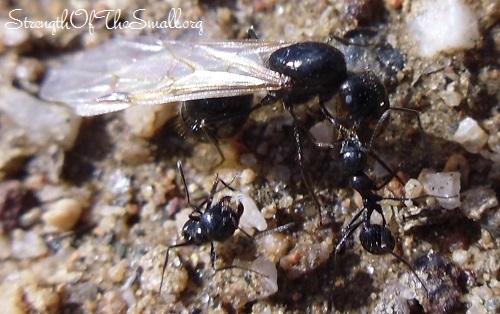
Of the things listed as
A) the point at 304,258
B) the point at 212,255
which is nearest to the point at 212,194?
the point at 212,255

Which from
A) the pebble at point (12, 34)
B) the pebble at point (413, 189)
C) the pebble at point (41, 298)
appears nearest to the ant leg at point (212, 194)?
the pebble at point (41, 298)

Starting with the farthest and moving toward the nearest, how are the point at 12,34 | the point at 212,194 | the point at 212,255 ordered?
the point at 12,34 < the point at 212,194 < the point at 212,255

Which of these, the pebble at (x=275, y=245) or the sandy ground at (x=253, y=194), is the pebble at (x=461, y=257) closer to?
the sandy ground at (x=253, y=194)

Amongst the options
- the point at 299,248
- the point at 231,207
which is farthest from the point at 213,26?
the point at 299,248

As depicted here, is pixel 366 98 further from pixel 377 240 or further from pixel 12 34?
pixel 12 34

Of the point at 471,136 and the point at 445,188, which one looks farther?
the point at 471,136

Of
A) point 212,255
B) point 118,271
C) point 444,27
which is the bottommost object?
point 118,271

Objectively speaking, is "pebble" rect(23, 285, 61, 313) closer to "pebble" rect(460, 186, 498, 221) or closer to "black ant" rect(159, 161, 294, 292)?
"black ant" rect(159, 161, 294, 292)
